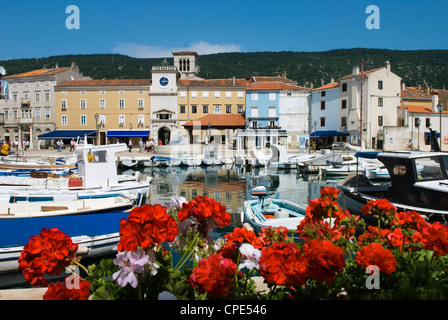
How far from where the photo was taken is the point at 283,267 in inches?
95.5

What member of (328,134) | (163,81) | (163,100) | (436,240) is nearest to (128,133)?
(163,100)

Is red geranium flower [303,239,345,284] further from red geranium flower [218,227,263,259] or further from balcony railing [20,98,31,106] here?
balcony railing [20,98,31,106]

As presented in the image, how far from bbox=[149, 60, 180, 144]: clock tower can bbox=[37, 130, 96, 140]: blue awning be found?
9377 mm

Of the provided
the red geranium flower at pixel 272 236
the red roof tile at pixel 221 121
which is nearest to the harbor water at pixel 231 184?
the red geranium flower at pixel 272 236

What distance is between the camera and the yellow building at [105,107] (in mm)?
57406

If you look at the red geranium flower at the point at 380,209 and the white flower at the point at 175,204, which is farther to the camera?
the red geranium flower at the point at 380,209

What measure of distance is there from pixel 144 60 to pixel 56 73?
76137 millimetres

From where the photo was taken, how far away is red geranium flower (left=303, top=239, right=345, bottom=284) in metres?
2.37

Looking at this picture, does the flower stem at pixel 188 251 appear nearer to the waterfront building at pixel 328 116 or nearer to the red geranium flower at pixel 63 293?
the red geranium flower at pixel 63 293

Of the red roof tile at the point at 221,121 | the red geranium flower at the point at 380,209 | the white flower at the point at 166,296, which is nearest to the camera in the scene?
the white flower at the point at 166,296

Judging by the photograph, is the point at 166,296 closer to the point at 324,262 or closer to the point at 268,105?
the point at 324,262

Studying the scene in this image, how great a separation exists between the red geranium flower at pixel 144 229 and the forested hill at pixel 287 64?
99737mm
